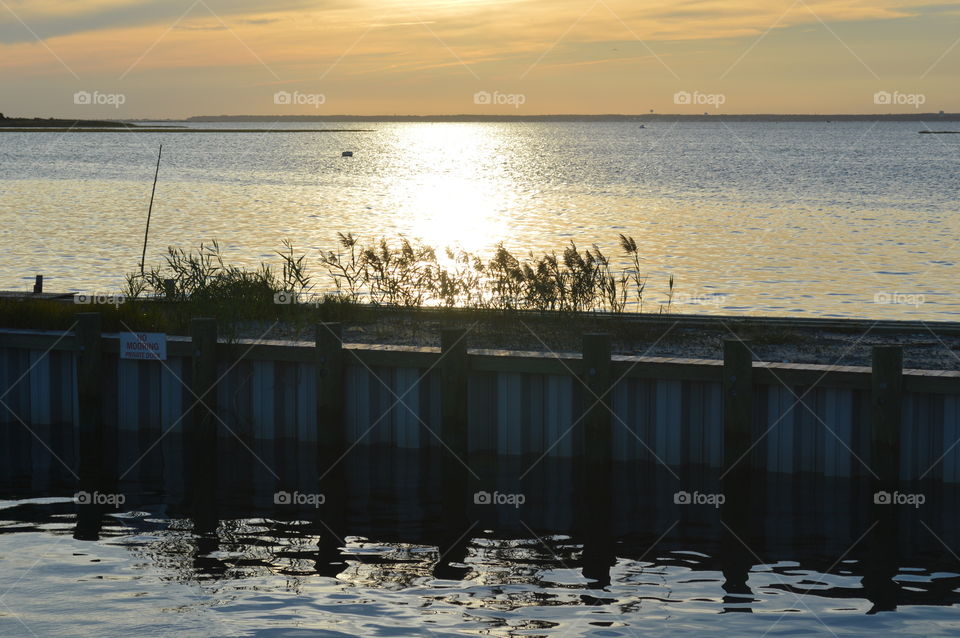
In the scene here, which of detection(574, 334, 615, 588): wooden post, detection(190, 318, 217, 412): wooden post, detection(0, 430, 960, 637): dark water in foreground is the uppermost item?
detection(190, 318, 217, 412): wooden post

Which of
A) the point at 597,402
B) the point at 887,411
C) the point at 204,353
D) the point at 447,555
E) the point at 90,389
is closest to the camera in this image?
the point at 447,555

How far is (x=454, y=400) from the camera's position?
15602mm

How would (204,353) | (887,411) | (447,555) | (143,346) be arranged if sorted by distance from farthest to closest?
(143,346), (204,353), (887,411), (447,555)

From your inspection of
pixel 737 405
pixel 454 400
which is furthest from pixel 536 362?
pixel 737 405

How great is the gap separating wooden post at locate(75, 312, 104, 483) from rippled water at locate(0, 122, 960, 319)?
19131 mm

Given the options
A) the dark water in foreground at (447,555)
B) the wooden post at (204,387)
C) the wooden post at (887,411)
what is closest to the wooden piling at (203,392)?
the wooden post at (204,387)

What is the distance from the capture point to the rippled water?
40.4 m

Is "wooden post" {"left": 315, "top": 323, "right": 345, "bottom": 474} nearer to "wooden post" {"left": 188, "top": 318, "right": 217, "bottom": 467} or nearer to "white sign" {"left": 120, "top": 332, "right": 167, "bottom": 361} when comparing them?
"wooden post" {"left": 188, "top": 318, "right": 217, "bottom": 467}

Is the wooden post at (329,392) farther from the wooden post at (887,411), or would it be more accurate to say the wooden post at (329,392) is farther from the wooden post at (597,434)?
the wooden post at (887,411)

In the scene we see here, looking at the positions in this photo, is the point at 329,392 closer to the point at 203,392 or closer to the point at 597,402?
the point at 203,392

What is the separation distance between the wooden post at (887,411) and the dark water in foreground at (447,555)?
0.62m

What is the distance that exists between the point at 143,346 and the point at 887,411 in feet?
34.5

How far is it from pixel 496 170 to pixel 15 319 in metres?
122

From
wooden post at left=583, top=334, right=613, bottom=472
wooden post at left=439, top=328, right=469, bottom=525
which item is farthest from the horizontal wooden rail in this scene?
wooden post at left=439, top=328, right=469, bottom=525
